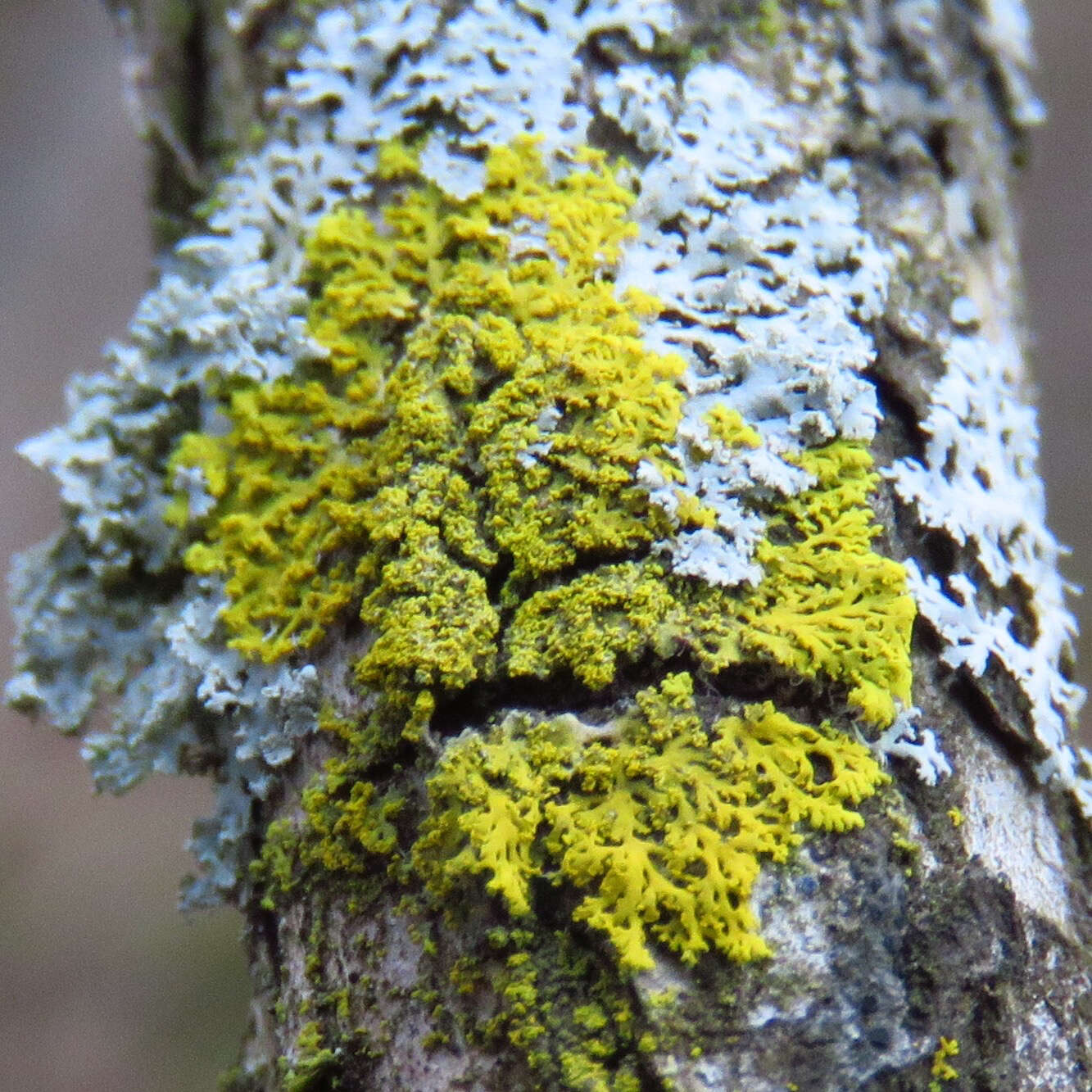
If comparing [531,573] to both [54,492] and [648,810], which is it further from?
[54,492]

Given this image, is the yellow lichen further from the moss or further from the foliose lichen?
the moss

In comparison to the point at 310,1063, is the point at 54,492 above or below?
above

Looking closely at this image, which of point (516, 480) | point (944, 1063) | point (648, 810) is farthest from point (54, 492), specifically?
point (944, 1063)

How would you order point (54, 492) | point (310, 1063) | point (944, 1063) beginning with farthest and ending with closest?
point (54, 492) → point (310, 1063) → point (944, 1063)

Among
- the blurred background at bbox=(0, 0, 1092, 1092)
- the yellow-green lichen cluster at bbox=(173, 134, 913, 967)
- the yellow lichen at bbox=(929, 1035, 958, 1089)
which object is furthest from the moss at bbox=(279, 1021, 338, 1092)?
the blurred background at bbox=(0, 0, 1092, 1092)

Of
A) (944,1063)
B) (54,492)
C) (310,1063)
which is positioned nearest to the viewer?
(944,1063)

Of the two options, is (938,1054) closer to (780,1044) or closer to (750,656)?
(780,1044)

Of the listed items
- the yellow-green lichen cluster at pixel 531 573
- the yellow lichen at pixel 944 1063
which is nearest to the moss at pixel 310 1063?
the yellow-green lichen cluster at pixel 531 573
